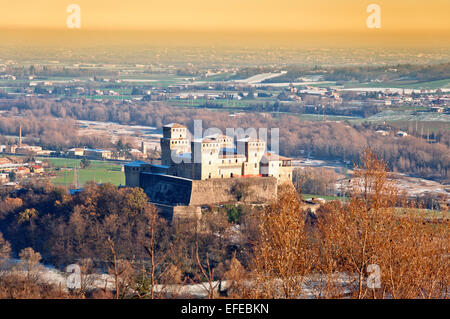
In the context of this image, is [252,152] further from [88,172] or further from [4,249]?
[88,172]

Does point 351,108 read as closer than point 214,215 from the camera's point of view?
No

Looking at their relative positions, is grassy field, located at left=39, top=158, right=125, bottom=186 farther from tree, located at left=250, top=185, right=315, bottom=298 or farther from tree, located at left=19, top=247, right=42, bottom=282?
tree, located at left=250, top=185, right=315, bottom=298

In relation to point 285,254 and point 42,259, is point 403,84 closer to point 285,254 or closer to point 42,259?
point 42,259

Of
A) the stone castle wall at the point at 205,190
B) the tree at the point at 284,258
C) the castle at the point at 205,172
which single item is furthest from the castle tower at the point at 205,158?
the tree at the point at 284,258

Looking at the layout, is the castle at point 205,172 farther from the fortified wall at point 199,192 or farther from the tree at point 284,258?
the tree at point 284,258

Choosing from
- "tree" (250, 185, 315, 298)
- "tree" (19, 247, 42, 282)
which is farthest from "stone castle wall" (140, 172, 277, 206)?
"tree" (250, 185, 315, 298)

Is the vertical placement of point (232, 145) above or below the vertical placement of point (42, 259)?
above

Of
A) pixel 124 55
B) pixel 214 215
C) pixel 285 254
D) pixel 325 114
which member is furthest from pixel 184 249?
pixel 124 55

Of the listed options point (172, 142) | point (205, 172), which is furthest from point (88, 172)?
point (205, 172)
